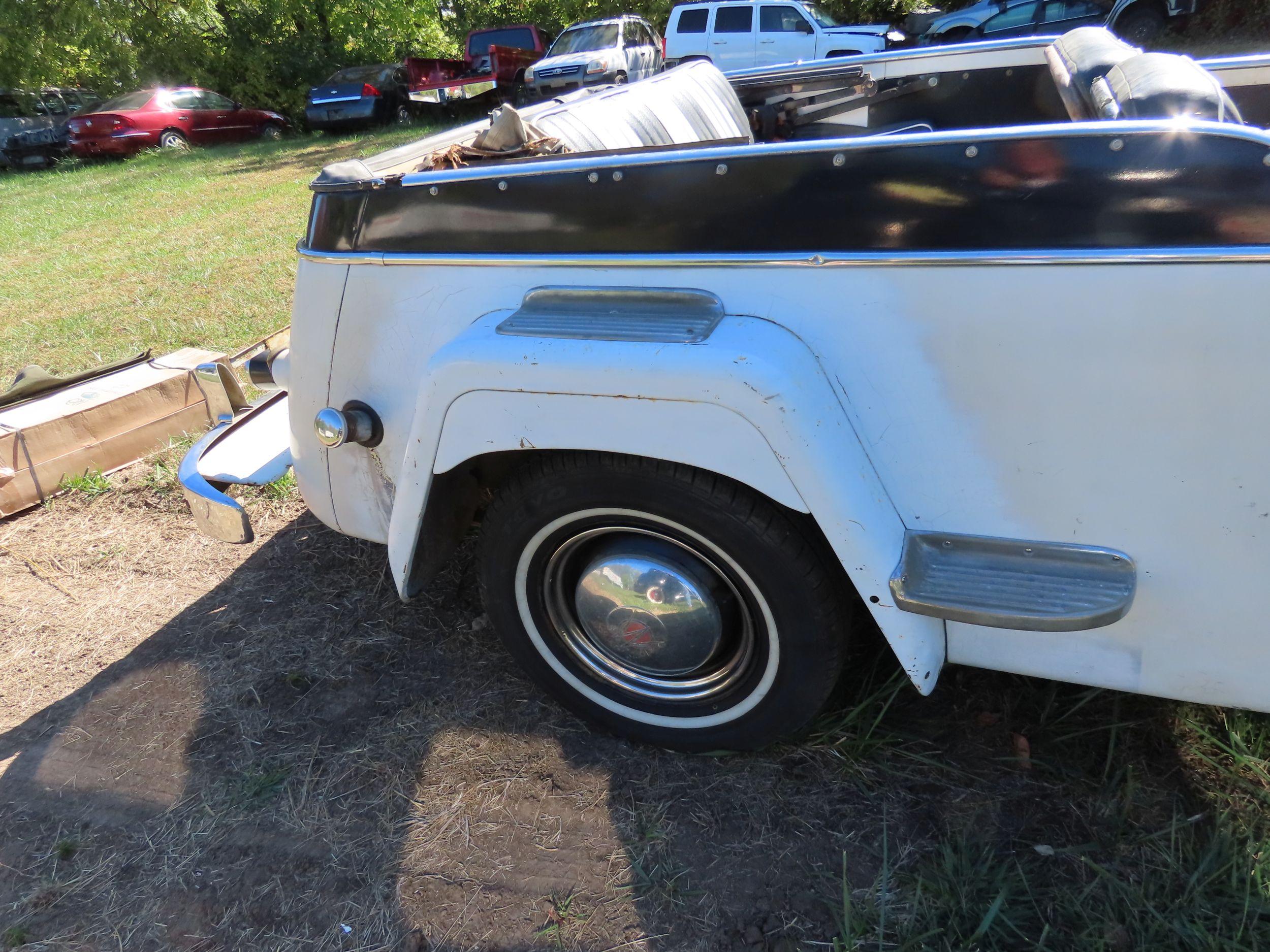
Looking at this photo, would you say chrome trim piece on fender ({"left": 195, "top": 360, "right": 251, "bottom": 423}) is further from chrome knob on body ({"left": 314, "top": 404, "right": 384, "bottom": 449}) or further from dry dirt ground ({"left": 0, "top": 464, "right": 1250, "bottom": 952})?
chrome knob on body ({"left": 314, "top": 404, "right": 384, "bottom": 449})

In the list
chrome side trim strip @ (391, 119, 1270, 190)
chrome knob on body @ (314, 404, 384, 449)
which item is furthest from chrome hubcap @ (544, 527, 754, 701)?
chrome side trim strip @ (391, 119, 1270, 190)

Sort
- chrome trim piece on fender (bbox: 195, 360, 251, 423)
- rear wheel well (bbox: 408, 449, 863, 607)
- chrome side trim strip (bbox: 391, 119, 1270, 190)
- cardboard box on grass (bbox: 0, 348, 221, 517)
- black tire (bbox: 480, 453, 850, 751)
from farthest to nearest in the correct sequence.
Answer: cardboard box on grass (bbox: 0, 348, 221, 517) → chrome trim piece on fender (bbox: 195, 360, 251, 423) → rear wheel well (bbox: 408, 449, 863, 607) → black tire (bbox: 480, 453, 850, 751) → chrome side trim strip (bbox: 391, 119, 1270, 190)

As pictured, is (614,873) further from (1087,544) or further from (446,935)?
(1087,544)

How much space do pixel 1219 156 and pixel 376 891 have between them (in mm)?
2132

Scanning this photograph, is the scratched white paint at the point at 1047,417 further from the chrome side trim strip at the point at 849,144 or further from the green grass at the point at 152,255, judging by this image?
the green grass at the point at 152,255

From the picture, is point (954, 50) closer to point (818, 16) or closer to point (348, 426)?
point (348, 426)

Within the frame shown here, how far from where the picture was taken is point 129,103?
56.9ft

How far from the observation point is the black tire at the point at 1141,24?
14.0 metres

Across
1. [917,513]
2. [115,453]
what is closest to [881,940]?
[917,513]

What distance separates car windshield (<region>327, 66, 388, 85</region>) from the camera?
1755 cm

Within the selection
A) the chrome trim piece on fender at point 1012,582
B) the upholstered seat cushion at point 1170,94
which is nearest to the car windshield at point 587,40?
the upholstered seat cushion at point 1170,94

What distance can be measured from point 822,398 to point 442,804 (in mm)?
1352

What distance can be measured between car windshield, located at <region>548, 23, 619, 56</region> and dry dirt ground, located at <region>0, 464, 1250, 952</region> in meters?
15.2

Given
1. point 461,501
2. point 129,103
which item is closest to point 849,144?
point 461,501
